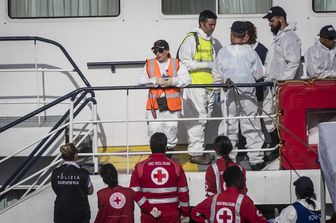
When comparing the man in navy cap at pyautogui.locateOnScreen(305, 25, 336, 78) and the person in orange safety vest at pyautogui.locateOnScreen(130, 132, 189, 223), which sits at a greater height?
the man in navy cap at pyautogui.locateOnScreen(305, 25, 336, 78)

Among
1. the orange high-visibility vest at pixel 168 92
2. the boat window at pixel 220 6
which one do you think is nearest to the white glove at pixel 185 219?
the orange high-visibility vest at pixel 168 92

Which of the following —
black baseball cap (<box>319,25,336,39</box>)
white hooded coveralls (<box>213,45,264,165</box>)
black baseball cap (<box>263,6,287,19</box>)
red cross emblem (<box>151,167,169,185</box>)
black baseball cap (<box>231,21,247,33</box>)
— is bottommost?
red cross emblem (<box>151,167,169,185</box>)

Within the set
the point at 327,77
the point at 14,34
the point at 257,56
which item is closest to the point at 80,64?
the point at 14,34

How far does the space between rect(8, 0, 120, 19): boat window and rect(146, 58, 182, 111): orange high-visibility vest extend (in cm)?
135

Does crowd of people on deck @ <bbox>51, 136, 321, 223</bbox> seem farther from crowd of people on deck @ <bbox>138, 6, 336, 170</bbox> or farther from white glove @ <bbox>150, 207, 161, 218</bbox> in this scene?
crowd of people on deck @ <bbox>138, 6, 336, 170</bbox>

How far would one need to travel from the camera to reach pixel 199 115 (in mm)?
9242

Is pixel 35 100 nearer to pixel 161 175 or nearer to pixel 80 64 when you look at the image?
pixel 80 64

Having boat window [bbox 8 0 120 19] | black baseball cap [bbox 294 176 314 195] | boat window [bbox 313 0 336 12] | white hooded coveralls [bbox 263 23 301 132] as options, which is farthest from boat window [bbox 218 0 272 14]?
black baseball cap [bbox 294 176 314 195]

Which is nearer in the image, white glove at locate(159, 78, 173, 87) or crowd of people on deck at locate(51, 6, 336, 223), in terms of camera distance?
crowd of people on deck at locate(51, 6, 336, 223)

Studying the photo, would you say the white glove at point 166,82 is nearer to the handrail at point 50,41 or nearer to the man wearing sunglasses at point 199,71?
the man wearing sunglasses at point 199,71

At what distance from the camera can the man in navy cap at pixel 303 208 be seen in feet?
23.8

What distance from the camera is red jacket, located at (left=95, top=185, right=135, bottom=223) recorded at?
7551 mm

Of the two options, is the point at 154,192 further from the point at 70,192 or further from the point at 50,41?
the point at 50,41

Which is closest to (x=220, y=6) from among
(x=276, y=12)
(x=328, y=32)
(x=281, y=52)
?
(x=276, y=12)
